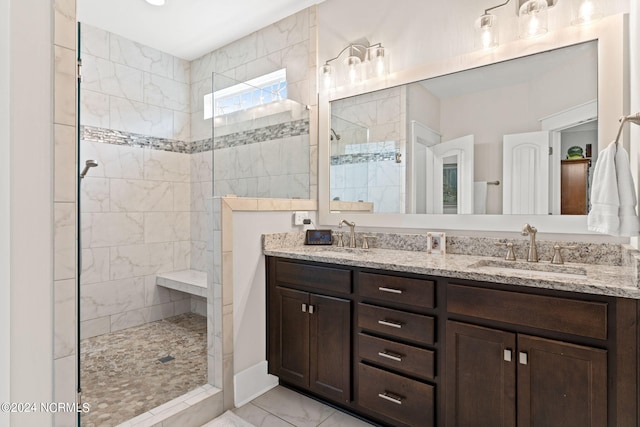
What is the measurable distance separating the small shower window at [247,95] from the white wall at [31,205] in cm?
151

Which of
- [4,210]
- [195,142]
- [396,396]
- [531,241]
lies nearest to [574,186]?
[531,241]

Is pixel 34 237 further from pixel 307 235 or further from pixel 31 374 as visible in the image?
pixel 307 235

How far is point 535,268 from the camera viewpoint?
1.73 meters

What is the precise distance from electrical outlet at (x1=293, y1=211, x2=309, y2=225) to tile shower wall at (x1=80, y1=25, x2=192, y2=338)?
1765 mm

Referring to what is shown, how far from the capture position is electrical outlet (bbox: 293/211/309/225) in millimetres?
2549

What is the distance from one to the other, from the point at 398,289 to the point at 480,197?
791mm

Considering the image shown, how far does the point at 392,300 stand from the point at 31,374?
1.43 metres

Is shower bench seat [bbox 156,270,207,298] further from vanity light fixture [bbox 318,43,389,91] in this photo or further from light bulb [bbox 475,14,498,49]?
light bulb [bbox 475,14,498,49]

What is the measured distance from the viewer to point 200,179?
3713 mm

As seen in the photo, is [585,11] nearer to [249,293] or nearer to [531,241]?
[531,241]

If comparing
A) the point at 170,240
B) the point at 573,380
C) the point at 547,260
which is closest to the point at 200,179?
the point at 170,240

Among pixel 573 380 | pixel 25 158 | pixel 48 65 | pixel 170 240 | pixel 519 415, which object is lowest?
pixel 519 415

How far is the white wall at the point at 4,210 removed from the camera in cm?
97

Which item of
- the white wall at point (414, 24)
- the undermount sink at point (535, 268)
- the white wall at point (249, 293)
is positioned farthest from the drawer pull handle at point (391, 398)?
the white wall at point (414, 24)
